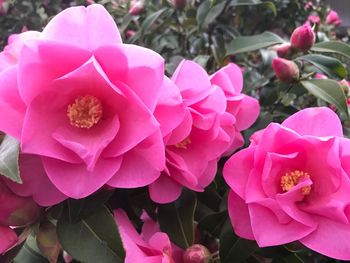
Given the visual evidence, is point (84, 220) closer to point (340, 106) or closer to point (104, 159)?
point (104, 159)

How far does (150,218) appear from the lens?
0.63 m

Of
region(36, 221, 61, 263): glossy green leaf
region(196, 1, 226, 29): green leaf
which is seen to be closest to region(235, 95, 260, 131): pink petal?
region(36, 221, 61, 263): glossy green leaf

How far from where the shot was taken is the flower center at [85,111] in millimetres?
496

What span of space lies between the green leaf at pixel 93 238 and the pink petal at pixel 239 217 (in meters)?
0.13

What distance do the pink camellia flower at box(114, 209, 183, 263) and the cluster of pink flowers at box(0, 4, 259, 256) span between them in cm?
8

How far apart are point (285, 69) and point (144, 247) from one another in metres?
0.37

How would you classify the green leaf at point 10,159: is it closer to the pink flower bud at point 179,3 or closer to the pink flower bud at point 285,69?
the pink flower bud at point 285,69

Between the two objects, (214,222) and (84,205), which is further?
(214,222)

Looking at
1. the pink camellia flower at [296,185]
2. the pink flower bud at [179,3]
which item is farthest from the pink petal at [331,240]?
the pink flower bud at [179,3]

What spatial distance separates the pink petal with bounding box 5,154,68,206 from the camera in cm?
47

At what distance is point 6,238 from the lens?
0.48 meters

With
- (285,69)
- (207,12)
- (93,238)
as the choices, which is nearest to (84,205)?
(93,238)

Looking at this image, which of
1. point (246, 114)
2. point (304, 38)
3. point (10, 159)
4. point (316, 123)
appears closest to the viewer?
point (10, 159)

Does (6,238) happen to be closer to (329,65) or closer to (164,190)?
(164,190)
